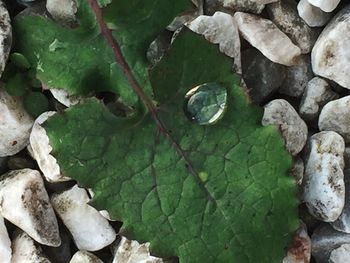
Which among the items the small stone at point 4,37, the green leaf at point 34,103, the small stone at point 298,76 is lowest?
the small stone at point 298,76

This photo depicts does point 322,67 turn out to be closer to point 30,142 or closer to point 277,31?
point 277,31

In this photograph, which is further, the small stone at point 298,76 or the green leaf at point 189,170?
the small stone at point 298,76

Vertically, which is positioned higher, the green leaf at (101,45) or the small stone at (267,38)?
the green leaf at (101,45)

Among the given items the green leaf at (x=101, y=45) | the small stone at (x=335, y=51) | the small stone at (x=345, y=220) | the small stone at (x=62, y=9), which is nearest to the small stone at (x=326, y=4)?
the small stone at (x=335, y=51)

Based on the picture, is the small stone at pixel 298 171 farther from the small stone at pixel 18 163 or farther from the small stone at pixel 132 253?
the small stone at pixel 18 163

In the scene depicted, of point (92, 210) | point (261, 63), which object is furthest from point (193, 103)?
point (92, 210)

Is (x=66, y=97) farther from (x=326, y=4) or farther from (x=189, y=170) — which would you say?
(x=326, y=4)
